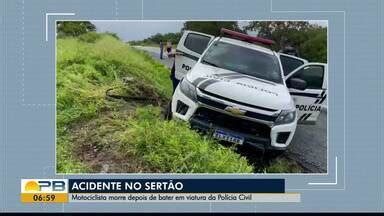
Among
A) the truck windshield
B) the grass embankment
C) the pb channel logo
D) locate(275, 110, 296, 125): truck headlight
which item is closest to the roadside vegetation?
the grass embankment

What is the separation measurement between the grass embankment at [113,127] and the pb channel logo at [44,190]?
5.6 inches

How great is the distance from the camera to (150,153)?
6.49 metres

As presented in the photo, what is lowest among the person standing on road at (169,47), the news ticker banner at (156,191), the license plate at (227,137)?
the news ticker banner at (156,191)

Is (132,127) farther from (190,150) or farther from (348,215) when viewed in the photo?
(348,215)

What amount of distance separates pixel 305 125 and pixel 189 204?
2042 millimetres

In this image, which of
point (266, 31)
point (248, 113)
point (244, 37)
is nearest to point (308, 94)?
point (244, 37)

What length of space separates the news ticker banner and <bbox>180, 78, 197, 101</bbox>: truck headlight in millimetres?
912

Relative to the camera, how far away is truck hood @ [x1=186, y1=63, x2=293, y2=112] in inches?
261

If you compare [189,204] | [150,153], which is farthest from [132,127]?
[189,204]

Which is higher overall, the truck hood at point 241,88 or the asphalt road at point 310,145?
the truck hood at point 241,88

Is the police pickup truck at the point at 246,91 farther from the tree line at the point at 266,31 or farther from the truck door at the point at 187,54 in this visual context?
the tree line at the point at 266,31

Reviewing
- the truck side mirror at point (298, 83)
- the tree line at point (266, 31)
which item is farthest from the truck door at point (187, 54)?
the truck side mirror at point (298, 83)

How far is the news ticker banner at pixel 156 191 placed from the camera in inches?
244

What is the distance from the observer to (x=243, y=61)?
757cm
